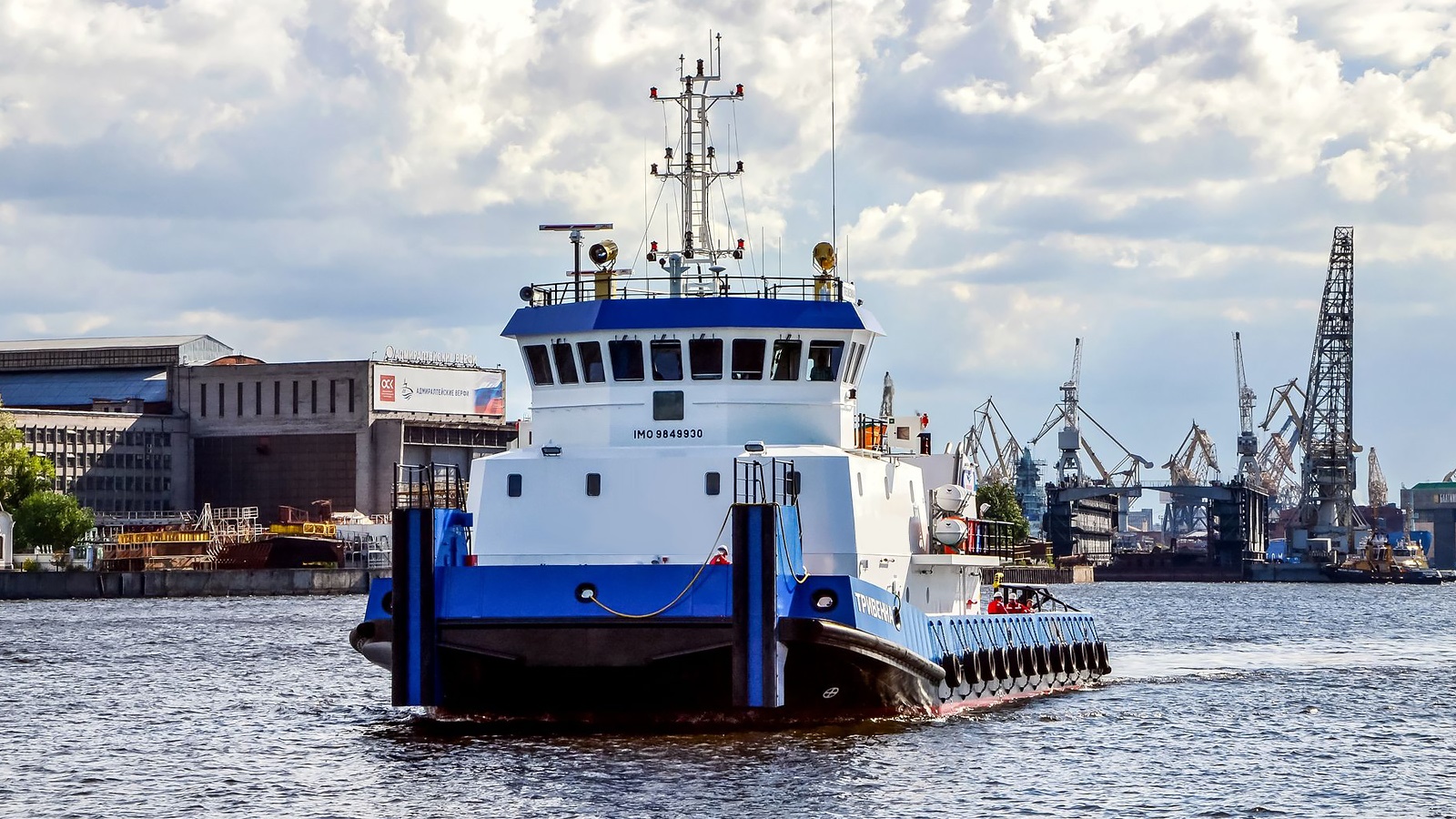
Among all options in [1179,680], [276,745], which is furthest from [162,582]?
[276,745]

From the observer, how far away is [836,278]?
115 ft

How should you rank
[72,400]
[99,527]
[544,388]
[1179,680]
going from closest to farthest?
[544,388], [1179,680], [99,527], [72,400]

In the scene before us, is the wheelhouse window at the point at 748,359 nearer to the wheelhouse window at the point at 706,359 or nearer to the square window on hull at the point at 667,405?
the wheelhouse window at the point at 706,359

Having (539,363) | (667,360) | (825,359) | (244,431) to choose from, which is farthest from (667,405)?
(244,431)

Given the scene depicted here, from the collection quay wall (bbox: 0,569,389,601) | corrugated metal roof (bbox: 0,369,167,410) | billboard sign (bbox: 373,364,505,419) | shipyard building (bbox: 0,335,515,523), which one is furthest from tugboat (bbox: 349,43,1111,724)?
corrugated metal roof (bbox: 0,369,167,410)

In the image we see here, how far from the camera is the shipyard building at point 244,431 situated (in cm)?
17700

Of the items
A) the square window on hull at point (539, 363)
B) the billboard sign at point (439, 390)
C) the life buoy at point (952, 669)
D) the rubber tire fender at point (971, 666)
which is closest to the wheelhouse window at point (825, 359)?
the square window on hull at point (539, 363)

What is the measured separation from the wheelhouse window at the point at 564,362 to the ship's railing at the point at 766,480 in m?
3.68

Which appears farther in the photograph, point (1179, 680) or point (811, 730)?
point (1179, 680)

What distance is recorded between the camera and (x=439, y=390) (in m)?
188

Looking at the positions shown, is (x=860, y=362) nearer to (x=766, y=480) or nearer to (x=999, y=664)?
(x=766, y=480)

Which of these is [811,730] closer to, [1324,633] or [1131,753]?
[1131,753]

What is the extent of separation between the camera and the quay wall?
4434 inches

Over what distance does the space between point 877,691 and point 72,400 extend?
167549mm
